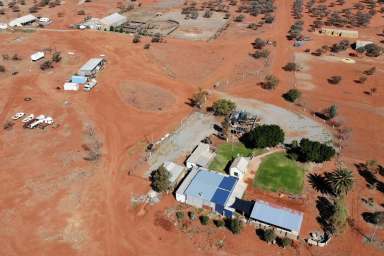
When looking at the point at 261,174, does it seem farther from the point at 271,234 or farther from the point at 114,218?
the point at 114,218

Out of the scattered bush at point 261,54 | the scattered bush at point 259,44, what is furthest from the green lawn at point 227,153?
the scattered bush at point 259,44

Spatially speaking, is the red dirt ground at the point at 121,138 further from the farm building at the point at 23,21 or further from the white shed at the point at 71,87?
the farm building at the point at 23,21

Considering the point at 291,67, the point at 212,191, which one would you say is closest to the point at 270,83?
the point at 291,67

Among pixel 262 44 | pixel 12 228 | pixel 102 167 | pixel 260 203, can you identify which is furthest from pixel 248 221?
pixel 262 44

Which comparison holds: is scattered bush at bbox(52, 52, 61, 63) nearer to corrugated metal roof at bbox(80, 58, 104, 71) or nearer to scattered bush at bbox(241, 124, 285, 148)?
corrugated metal roof at bbox(80, 58, 104, 71)

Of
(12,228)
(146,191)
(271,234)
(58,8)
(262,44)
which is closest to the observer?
(271,234)

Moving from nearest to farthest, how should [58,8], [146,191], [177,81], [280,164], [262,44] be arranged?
1. [146,191]
2. [280,164]
3. [177,81]
4. [262,44]
5. [58,8]
